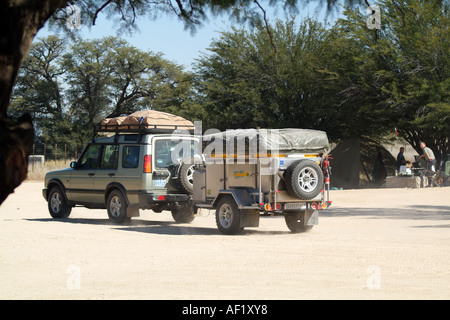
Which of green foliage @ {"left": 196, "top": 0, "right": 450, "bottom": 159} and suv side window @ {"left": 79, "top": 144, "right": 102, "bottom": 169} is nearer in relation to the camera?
suv side window @ {"left": 79, "top": 144, "right": 102, "bottom": 169}

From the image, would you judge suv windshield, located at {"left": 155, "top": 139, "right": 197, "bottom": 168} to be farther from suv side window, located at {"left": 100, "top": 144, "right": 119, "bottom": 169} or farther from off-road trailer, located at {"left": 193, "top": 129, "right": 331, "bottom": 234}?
off-road trailer, located at {"left": 193, "top": 129, "right": 331, "bottom": 234}

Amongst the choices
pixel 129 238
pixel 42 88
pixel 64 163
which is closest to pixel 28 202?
pixel 129 238

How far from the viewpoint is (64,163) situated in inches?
1832

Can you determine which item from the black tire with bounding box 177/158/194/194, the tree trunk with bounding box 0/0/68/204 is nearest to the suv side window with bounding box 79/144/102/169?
the black tire with bounding box 177/158/194/194

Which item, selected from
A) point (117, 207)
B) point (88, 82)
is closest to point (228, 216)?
point (117, 207)

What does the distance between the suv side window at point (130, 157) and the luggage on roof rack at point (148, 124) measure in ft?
1.34

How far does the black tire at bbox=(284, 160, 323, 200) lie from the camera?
13312 millimetres

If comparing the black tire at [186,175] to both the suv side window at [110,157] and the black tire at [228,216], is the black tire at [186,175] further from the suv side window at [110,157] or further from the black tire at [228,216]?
the suv side window at [110,157]

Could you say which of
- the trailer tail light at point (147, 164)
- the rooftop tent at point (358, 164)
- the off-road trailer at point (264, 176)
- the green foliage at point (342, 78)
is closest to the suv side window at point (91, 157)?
the trailer tail light at point (147, 164)

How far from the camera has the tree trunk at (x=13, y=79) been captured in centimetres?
501

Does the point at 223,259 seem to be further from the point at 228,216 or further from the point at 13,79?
the point at 13,79

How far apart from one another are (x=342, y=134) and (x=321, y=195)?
26064 millimetres

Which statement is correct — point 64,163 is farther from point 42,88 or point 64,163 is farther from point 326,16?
point 326,16

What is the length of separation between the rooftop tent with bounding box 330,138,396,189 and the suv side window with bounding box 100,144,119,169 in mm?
20915
